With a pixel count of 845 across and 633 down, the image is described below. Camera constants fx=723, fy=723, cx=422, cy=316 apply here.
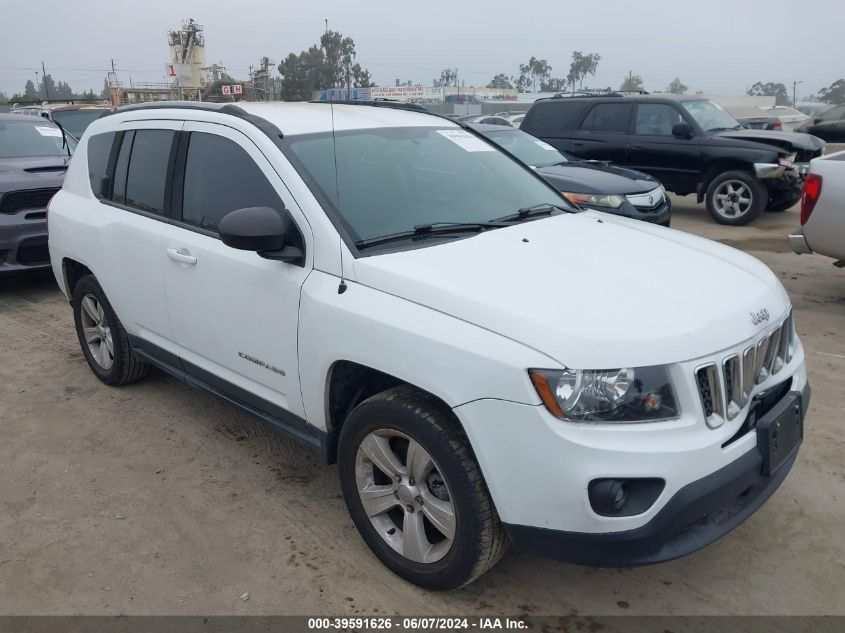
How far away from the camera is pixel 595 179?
7.86 meters

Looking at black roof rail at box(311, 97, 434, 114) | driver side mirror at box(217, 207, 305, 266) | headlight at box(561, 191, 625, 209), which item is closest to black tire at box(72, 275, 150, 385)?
black roof rail at box(311, 97, 434, 114)

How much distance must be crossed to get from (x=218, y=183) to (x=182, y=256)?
41 centimetres

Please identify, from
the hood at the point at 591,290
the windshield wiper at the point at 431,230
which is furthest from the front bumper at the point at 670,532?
the windshield wiper at the point at 431,230

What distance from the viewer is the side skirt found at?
3172 mm

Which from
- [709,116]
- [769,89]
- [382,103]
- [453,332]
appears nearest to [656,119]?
[709,116]

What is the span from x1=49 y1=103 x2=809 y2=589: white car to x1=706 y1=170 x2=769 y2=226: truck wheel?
743cm

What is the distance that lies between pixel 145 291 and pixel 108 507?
3.88ft

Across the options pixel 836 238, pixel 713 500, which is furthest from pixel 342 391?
pixel 836 238

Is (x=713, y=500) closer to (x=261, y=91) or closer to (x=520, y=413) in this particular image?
(x=520, y=413)

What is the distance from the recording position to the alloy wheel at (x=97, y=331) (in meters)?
4.77

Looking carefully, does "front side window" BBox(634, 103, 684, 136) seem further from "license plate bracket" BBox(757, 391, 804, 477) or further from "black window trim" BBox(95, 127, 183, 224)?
"license plate bracket" BBox(757, 391, 804, 477)

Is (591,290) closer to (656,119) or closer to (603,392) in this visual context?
(603,392)

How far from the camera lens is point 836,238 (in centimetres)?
586

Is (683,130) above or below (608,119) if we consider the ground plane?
below
